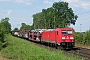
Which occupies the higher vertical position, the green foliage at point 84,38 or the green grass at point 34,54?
the green foliage at point 84,38

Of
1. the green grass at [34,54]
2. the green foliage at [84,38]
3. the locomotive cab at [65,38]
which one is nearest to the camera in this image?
the green grass at [34,54]

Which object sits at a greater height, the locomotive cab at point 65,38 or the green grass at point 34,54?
the locomotive cab at point 65,38

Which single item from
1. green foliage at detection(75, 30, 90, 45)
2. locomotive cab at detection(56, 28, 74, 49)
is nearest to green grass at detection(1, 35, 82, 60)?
locomotive cab at detection(56, 28, 74, 49)

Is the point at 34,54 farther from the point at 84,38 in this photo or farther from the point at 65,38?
the point at 84,38

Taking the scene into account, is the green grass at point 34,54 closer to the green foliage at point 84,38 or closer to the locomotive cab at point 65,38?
the locomotive cab at point 65,38

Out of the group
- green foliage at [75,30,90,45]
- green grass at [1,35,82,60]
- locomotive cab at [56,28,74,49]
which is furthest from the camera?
green foliage at [75,30,90,45]

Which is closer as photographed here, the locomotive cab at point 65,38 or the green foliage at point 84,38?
the locomotive cab at point 65,38

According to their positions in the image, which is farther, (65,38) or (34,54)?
(65,38)

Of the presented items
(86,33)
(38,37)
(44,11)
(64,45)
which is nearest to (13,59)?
(64,45)

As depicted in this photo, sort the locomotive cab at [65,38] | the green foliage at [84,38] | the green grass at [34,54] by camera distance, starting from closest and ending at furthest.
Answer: the green grass at [34,54]
the locomotive cab at [65,38]
the green foliage at [84,38]

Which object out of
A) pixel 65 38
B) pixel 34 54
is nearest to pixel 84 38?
pixel 65 38

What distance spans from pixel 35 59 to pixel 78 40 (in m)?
27.5

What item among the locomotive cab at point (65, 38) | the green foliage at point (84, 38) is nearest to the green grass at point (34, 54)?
the locomotive cab at point (65, 38)

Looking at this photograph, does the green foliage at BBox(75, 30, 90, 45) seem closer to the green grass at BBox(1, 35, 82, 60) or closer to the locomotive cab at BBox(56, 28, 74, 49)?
the locomotive cab at BBox(56, 28, 74, 49)
